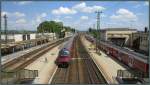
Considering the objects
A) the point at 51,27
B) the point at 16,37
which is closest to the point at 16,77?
the point at 16,37

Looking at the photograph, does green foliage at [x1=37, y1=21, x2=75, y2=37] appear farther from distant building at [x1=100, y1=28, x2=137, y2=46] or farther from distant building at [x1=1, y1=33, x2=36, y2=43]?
distant building at [x1=100, y1=28, x2=137, y2=46]

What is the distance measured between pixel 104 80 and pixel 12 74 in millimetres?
12640

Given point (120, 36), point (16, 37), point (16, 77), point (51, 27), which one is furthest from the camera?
point (51, 27)

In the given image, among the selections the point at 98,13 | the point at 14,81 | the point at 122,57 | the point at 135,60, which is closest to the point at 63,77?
the point at 14,81

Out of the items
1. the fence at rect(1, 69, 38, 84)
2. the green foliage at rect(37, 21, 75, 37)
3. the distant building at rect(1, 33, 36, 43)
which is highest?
the green foliage at rect(37, 21, 75, 37)

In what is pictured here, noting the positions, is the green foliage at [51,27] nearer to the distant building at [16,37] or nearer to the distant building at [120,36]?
the distant building at [16,37]

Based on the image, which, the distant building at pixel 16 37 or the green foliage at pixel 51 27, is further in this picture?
the green foliage at pixel 51 27

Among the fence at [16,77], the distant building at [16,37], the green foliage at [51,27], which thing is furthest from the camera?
the green foliage at [51,27]

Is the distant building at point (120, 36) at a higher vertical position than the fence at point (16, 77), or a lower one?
higher

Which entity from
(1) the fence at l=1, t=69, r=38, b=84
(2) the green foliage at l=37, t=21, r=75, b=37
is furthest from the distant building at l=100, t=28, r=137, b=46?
(2) the green foliage at l=37, t=21, r=75, b=37

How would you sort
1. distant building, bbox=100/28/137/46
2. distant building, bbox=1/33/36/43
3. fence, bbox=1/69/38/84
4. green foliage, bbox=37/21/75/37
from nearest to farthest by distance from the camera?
1. fence, bbox=1/69/38/84
2. distant building, bbox=1/33/36/43
3. distant building, bbox=100/28/137/46
4. green foliage, bbox=37/21/75/37

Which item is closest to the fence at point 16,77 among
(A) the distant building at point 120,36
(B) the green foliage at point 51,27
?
(A) the distant building at point 120,36

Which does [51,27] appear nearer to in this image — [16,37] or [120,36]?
[120,36]

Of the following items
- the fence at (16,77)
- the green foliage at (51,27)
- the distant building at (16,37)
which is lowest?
the fence at (16,77)
